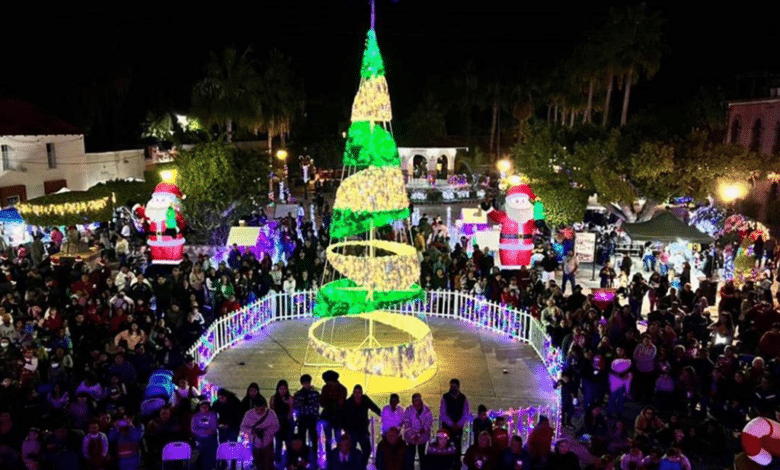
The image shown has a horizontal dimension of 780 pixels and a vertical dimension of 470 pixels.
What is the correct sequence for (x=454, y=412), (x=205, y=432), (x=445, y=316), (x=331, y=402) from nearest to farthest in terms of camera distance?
(x=205, y=432) → (x=454, y=412) → (x=331, y=402) → (x=445, y=316)

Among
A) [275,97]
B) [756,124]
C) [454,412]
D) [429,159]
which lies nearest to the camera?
[454,412]

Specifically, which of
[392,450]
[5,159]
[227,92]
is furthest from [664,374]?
[5,159]

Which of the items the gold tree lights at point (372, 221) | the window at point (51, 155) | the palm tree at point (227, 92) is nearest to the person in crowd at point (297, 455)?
the gold tree lights at point (372, 221)

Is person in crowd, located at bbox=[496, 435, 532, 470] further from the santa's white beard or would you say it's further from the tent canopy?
the tent canopy

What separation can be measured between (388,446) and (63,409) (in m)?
4.36

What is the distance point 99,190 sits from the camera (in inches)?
929

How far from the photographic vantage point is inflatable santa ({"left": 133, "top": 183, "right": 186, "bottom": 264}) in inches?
756

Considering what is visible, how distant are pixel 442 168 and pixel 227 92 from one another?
22531 millimetres

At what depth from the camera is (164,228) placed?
757 inches

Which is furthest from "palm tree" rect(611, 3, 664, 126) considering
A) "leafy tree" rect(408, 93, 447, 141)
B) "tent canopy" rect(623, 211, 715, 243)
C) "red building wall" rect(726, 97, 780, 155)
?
"leafy tree" rect(408, 93, 447, 141)

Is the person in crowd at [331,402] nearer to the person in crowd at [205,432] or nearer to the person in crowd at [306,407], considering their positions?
the person in crowd at [306,407]

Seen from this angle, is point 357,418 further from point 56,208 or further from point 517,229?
point 56,208

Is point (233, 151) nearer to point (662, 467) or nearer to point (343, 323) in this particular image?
point (343, 323)

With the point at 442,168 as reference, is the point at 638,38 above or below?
above
